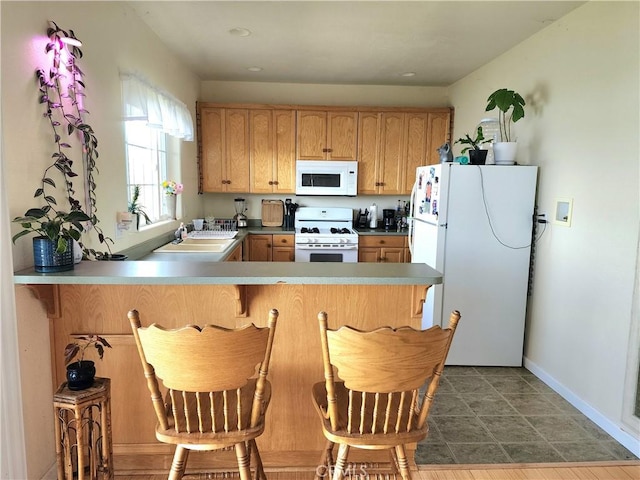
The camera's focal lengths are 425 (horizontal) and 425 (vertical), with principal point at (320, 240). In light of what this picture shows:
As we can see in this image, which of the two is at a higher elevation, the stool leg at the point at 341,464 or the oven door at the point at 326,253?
the oven door at the point at 326,253

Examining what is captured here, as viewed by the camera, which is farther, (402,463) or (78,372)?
(78,372)

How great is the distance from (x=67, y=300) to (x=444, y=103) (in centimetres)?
462

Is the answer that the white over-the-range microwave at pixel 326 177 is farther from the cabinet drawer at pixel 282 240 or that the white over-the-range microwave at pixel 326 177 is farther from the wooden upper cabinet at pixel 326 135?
the cabinet drawer at pixel 282 240

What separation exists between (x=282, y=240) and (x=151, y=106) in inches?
86.2

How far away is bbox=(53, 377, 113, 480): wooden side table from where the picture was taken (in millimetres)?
1613

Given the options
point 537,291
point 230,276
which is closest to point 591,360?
point 537,291

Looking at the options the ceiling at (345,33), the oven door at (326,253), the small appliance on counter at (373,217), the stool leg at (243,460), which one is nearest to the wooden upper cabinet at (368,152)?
the small appliance on counter at (373,217)

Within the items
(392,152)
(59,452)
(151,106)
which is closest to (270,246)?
(392,152)

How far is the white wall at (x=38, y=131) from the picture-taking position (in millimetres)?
1625

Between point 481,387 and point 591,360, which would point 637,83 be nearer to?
point 591,360

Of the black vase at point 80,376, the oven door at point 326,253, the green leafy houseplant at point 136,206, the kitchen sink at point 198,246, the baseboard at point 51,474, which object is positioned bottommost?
the baseboard at point 51,474

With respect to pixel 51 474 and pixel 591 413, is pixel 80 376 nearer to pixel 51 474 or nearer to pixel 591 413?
pixel 51 474

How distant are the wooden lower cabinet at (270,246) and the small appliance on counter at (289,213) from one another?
0.41 metres

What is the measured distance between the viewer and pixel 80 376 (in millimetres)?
1667
